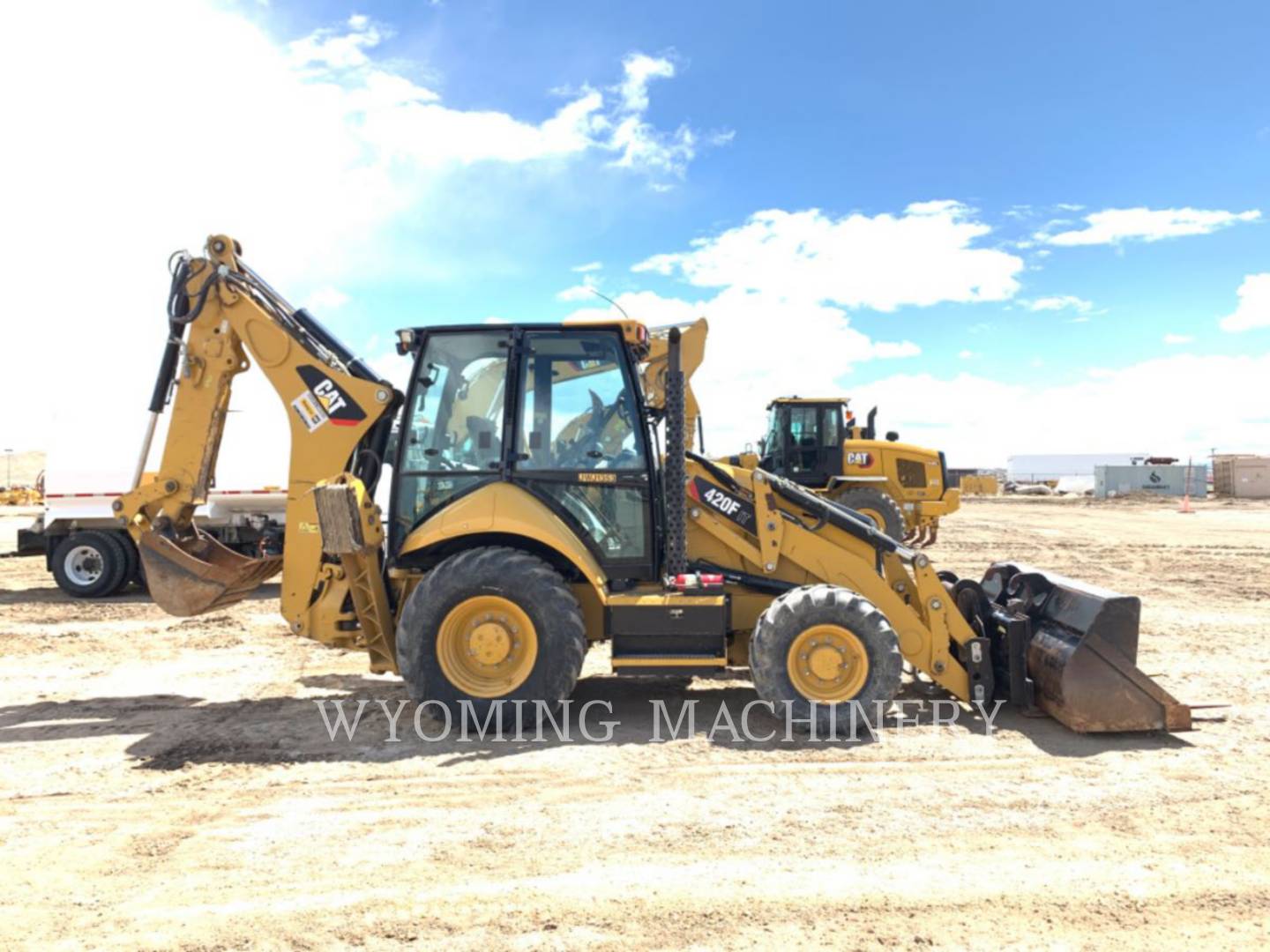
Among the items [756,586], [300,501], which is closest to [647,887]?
[756,586]

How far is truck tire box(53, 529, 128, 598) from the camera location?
39.1ft

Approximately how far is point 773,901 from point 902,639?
271cm

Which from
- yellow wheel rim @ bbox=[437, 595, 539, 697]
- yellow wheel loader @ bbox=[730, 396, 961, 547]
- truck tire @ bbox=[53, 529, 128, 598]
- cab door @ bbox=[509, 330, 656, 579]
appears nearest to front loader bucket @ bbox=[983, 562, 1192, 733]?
cab door @ bbox=[509, 330, 656, 579]

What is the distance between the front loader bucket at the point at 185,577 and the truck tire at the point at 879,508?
34.3ft

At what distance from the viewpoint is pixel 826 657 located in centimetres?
531

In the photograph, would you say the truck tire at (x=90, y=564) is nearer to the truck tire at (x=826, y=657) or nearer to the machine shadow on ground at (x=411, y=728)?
the machine shadow on ground at (x=411, y=728)

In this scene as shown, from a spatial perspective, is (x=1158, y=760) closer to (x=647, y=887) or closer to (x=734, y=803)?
(x=734, y=803)

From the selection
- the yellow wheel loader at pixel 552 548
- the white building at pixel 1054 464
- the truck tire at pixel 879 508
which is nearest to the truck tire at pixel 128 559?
the yellow wheel loader at pixel 552 548

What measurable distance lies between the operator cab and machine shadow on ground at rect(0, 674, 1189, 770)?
895 centimetres

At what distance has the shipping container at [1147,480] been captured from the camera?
153 ft

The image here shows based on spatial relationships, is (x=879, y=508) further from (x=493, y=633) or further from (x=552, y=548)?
(x=493, y=633)

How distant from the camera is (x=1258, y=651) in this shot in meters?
7.71

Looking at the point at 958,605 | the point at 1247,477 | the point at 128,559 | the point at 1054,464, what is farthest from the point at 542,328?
the point at 1054,464

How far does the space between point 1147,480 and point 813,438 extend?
1628 inches
